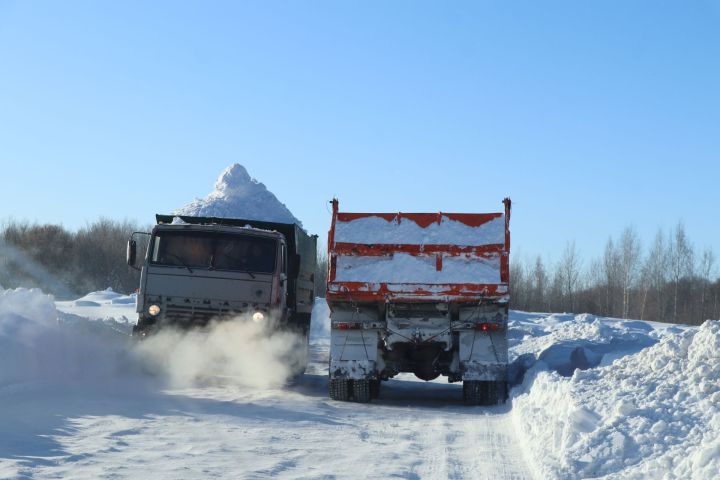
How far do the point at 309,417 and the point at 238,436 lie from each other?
2.10 meters

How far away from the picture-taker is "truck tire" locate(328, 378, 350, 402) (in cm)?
1362

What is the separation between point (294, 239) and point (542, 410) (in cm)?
808

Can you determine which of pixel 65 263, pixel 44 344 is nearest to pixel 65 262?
pixel 65 263

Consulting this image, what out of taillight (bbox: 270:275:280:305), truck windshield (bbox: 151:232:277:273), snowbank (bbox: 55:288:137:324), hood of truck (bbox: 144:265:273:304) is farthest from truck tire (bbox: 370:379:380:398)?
snowbank (bbox: 55:288:137:324)

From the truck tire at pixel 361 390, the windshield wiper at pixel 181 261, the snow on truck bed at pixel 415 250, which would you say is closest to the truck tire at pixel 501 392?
the snow on truck bed at pixel 415 250

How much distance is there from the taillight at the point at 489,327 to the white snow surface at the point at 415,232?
1.26 m

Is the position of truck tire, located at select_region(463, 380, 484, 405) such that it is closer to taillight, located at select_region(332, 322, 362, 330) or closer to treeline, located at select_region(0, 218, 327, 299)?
taillight, located at select_region(332, 322, 362, 330)

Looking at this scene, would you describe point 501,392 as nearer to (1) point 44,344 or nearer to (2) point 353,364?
(2) point 353,364

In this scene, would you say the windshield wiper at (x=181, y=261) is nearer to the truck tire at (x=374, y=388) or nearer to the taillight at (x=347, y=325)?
the taillight at (x=347, y=325)

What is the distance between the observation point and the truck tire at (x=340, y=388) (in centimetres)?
1362

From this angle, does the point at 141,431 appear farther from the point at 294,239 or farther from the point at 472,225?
the point at 294,239

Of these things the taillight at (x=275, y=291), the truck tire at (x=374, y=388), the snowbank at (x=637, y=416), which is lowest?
the truck tire at (x=374, y=388)

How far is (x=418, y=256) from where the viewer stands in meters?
13.8

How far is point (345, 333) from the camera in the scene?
44.9ft
